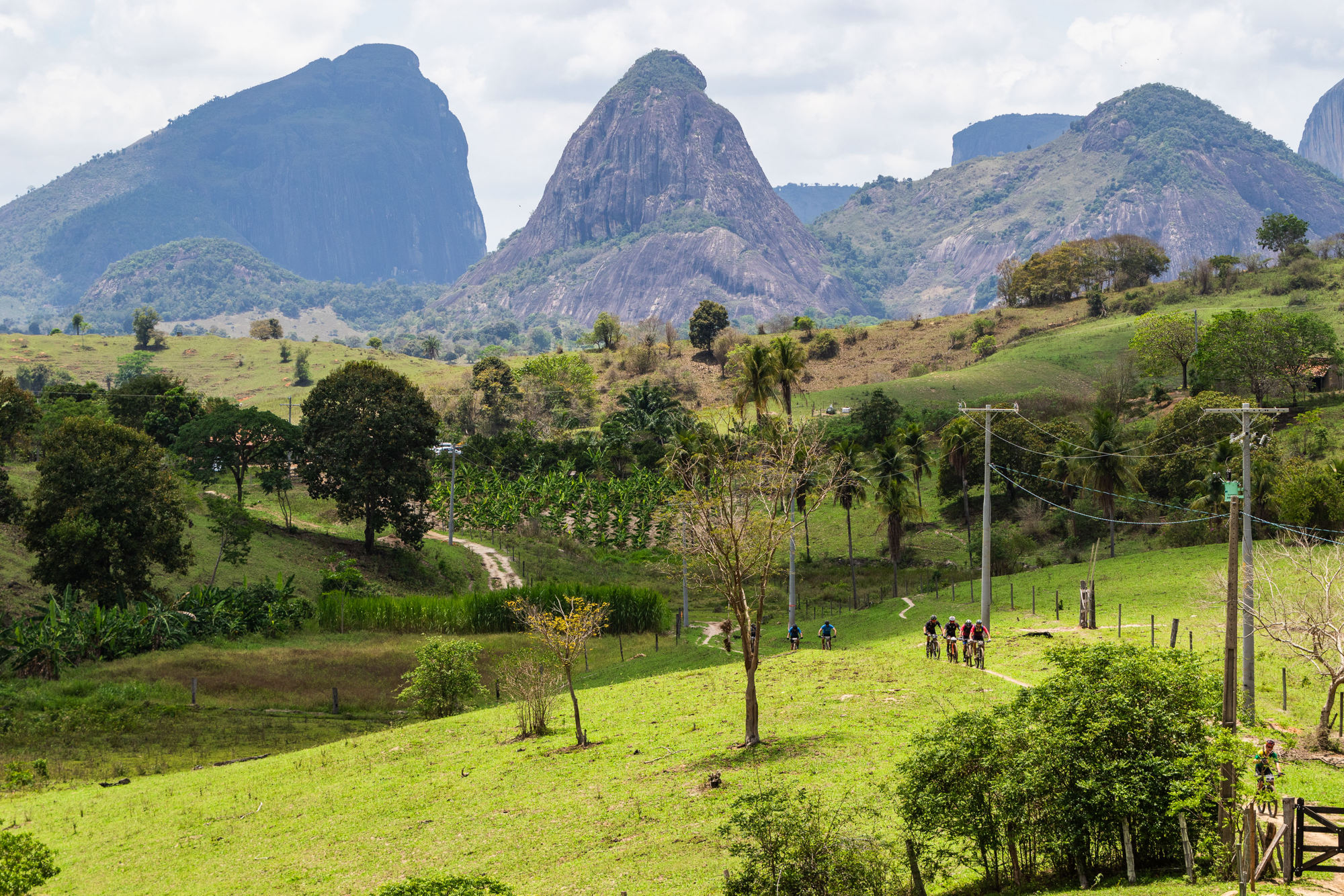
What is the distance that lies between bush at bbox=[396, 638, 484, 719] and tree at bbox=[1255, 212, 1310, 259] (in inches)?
5981

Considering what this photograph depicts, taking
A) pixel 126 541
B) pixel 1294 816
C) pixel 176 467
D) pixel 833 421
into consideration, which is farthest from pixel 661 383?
pixel 1294 816

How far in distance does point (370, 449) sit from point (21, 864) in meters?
56.4

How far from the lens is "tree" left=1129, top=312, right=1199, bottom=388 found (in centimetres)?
10556

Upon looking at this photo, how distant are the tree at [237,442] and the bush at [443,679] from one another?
4406 cm

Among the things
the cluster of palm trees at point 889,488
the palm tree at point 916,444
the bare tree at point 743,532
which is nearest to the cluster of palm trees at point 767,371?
the palm tree at point 916,444

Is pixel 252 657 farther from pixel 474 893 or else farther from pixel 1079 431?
pixel 1079 431

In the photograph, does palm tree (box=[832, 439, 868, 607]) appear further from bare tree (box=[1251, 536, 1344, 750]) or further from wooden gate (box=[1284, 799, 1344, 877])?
wooden gate (box=[1284, 799, 1344, 877])

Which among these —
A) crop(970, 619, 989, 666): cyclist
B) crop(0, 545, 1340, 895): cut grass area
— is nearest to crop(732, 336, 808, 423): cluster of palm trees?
crop(0, 545, 1340, 895): cut grass area

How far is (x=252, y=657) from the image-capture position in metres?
49.7

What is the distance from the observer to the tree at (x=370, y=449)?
73375mm

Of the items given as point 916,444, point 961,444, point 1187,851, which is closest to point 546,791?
point 1187,851

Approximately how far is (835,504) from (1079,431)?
2218cm

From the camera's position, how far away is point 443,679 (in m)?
41.0

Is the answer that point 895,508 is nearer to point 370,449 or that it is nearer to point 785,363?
point 785,363
